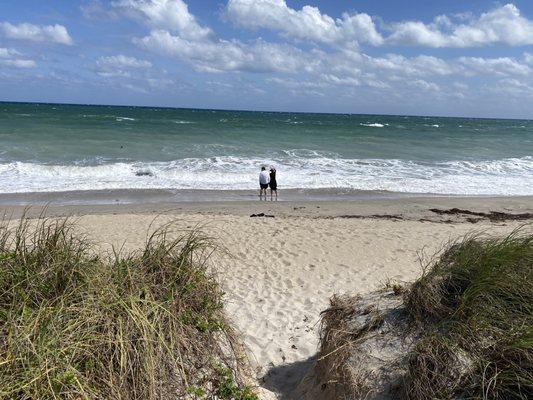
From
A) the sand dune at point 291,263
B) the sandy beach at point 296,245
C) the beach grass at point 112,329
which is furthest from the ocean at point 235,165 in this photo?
the beach grass at point 112,329

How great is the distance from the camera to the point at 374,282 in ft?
26.6

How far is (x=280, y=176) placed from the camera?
72.3 feet

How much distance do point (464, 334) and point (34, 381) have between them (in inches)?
104

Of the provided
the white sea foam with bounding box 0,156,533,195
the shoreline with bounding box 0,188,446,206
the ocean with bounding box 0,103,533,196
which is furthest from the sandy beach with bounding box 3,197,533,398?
the ocean with bounding box 0,103,533,196

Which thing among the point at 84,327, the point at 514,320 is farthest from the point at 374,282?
the point at 84,327

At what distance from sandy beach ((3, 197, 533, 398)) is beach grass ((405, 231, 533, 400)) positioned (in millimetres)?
769

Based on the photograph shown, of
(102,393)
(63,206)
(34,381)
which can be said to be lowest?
(63,206)

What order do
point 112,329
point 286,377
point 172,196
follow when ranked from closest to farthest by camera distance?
point 112,329 < point 286,377 < point 172,196

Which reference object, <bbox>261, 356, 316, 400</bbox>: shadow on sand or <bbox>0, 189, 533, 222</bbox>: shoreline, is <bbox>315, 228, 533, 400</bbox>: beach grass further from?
<bbox>0, 189, 533, 222</bbox>: shoreline

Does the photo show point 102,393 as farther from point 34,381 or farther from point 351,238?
point 351,238

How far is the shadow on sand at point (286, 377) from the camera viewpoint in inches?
179

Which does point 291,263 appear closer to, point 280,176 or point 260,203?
point 260,203

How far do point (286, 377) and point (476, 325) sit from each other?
7.53 ft

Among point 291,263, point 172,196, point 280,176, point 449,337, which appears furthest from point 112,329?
point 280,176
